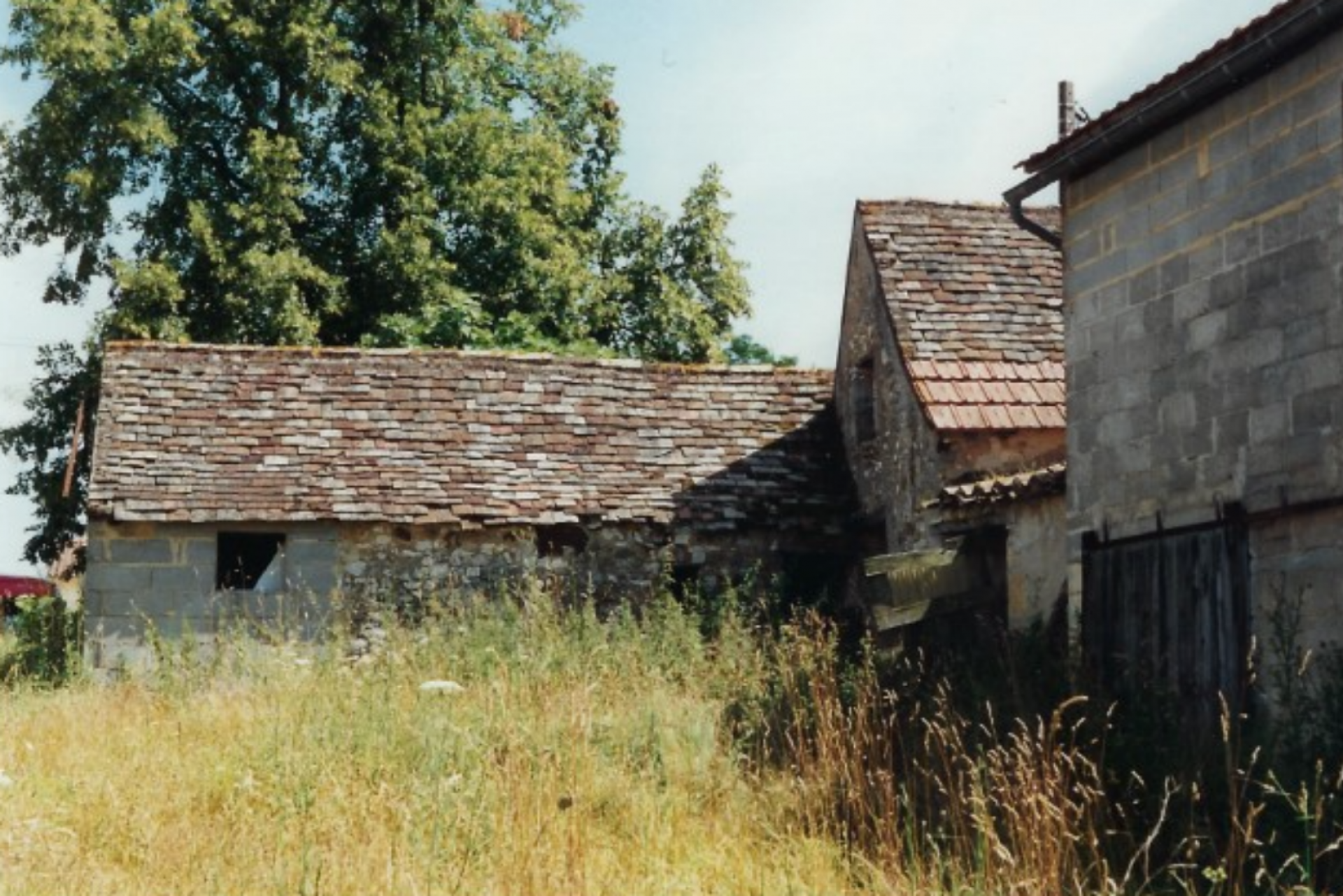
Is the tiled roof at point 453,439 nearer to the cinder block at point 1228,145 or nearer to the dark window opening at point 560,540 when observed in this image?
the dark window opening at point 560,540

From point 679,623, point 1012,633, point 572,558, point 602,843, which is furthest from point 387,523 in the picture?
point 602,843

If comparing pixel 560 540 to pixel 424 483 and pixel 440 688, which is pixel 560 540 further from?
pixel 440 688

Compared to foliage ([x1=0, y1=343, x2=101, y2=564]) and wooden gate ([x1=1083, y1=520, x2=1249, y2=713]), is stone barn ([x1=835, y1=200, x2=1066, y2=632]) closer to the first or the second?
wooden gate ([x1=1083, y1=520, x2=1249, y2=713])

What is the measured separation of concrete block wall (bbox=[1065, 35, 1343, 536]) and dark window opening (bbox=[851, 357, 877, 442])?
288 inches

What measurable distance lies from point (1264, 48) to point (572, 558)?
10.7 m

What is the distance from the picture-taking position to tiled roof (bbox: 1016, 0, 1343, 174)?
421 inches

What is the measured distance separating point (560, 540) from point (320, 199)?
33.6 ft

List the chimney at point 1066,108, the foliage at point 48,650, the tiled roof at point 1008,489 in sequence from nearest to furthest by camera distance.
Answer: the tiled roof at point 1008,489 < the chimney at point 1066,108 < the foliage at point 48,650

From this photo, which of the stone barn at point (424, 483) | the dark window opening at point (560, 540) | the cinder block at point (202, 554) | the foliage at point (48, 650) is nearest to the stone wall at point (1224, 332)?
the stone barn at point (424, 483)

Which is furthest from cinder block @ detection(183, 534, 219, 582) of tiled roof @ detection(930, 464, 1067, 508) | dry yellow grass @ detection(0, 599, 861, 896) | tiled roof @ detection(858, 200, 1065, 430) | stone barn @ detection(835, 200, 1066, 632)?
tiled roof @ detection(930, 464, 1067, 508)

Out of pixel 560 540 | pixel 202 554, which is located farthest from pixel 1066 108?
pixel 202 554

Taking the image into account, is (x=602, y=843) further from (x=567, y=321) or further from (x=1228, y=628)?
(x=567, y=321)

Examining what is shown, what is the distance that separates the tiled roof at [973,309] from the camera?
18156 millimetres

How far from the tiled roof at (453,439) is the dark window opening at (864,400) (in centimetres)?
64
